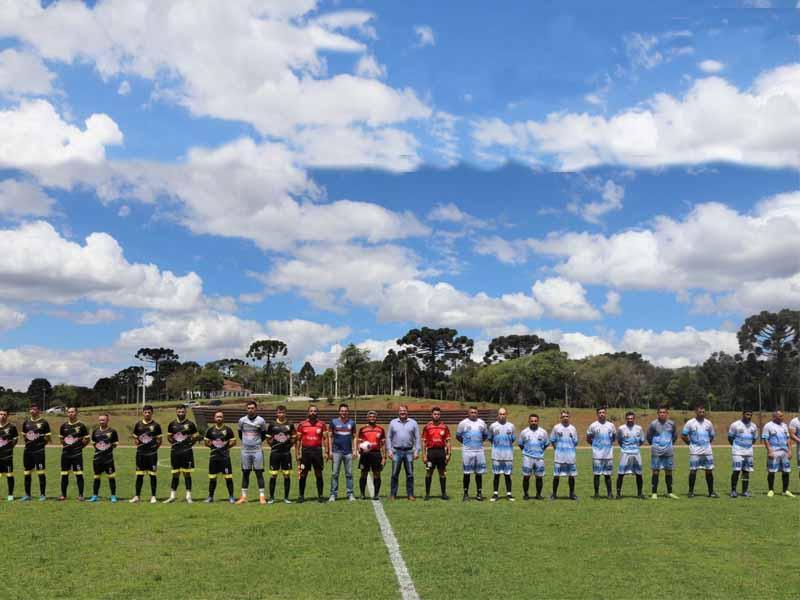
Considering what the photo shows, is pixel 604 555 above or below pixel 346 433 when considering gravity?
below

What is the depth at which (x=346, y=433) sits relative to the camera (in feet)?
49.5

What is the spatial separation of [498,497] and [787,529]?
19.2 ft

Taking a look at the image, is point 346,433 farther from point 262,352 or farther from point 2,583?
point 262,352

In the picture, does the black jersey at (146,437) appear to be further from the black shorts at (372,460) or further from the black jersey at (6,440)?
the black shorts at (372,460)

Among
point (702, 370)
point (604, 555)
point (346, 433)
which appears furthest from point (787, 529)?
point (702, 370)

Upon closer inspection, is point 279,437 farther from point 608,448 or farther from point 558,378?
point 558,378

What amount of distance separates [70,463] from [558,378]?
8522 centimetres

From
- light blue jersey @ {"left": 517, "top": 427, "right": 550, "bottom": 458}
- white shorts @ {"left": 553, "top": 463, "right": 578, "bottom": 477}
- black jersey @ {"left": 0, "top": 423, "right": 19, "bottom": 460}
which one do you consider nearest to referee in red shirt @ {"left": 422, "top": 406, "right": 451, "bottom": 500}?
light blue jersey @ {"left": 517, "top": 427, "right": 550, "bottom": 458}

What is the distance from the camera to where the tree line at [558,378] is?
87438 millimetres

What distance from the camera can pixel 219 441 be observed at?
48.8 feet

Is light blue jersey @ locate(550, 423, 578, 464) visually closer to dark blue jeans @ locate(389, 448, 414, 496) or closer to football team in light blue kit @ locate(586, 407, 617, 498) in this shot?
football team in light blue kit @ locate(586, 407, 617, 498)

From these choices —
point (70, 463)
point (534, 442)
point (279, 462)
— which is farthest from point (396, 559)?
point (70, 463)

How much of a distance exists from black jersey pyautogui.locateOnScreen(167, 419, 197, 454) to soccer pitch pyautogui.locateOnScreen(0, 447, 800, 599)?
51.4 inches

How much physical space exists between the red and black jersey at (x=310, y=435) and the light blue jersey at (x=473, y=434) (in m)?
2.92
